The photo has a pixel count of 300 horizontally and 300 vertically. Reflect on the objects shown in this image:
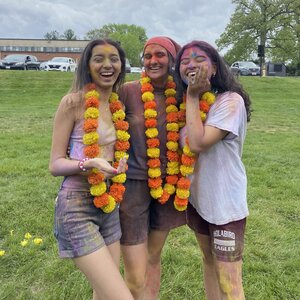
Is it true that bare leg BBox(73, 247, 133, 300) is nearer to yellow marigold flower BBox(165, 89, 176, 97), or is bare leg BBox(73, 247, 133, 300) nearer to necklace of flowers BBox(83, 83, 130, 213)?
necklace of flowers BBox(83, 83, 130, 213)

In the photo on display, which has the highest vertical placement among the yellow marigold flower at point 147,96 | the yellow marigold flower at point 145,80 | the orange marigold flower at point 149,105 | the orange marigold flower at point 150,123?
the yellow marigold flower at point 145,80

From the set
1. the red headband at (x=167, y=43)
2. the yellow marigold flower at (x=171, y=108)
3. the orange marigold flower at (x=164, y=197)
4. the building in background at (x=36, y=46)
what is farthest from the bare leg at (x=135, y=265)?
the building in background at (x=36, y=46)

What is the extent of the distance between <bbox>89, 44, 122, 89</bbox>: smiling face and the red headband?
0.33m

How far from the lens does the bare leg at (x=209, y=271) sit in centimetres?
248

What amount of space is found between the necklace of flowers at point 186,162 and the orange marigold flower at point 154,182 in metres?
0.12

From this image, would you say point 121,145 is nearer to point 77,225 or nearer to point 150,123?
point 150,123

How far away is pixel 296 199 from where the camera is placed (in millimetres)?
4941

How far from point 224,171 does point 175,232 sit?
1941 millimetres

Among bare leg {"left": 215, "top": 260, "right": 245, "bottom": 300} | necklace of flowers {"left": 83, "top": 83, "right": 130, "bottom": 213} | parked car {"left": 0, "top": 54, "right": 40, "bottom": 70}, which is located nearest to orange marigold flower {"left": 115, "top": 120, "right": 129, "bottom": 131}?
necklace of flowers {"left": 83, "top": 83, "right": 130, "bottom": 213}

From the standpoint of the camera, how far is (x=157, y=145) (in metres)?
2.44

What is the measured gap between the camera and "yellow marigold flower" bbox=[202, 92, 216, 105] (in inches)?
86.7

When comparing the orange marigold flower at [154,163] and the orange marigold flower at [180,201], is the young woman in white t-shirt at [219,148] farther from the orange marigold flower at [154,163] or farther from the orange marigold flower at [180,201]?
the orange marigold flower at [154,163]

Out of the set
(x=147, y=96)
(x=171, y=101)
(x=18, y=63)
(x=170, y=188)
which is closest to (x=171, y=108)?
(x=171, y=101)

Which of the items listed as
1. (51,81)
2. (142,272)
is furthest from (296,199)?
(51,81)
